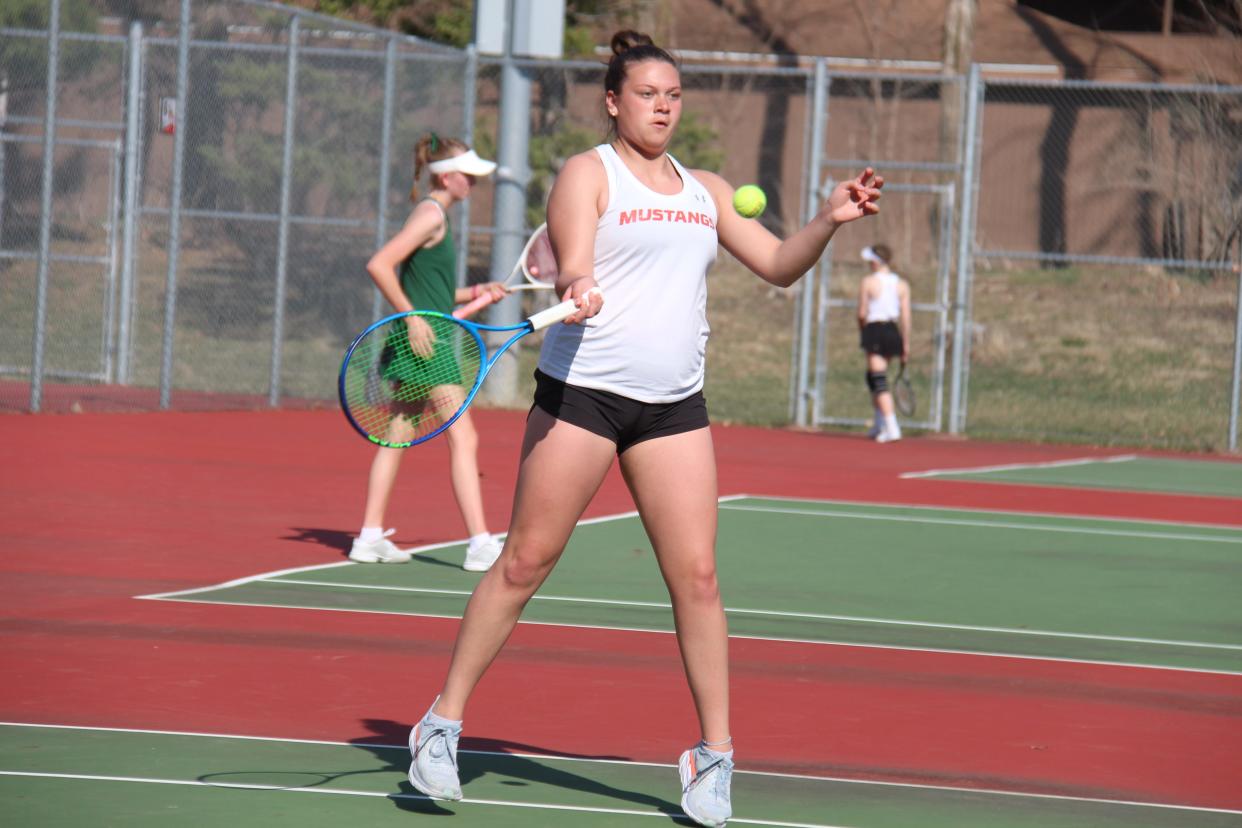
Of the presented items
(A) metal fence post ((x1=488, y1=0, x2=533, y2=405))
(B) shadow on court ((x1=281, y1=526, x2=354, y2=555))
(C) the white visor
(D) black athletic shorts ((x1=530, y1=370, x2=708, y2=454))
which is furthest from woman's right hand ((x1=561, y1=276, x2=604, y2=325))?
(A) metal fence post ((x1=488, y1=0, x2=533, y2=405))

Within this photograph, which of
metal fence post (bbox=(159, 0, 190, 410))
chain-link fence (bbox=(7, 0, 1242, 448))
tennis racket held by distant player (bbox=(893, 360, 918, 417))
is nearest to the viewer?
metal fence post (bbox=(159, 0, 190, 410))

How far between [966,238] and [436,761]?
43.1 feet

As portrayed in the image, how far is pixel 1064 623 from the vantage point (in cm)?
860

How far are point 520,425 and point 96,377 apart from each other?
380 cm

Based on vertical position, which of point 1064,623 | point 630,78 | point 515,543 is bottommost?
point 1064,623

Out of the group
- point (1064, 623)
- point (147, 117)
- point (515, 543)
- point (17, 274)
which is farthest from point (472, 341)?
point (147, 117)

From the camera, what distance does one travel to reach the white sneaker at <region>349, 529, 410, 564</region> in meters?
9.35

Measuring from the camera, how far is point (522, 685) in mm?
6801

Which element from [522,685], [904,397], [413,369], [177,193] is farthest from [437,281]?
[904,397]

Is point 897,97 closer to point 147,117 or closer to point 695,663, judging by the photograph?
point 147,117

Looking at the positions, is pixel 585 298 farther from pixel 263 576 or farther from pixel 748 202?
pixel 263 576

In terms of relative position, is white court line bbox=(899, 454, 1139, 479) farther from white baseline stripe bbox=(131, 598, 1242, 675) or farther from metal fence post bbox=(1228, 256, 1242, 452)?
white baseline stripe bbox=(131, 598, 1242, 675)

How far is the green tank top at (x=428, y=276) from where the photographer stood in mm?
9133

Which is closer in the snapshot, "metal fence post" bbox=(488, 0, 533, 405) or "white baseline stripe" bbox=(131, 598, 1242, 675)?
"white baseline stripe" bbox=(131, 598, 1242, 675)
